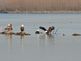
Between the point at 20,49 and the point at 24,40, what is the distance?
517cm

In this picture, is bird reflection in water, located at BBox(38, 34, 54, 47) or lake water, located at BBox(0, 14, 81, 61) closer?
lake water, located at BBox(0, 14, 81, 61)

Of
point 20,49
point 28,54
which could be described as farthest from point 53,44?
point 28,54

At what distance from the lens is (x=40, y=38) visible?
34.0m

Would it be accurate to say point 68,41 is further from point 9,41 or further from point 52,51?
point 52,51

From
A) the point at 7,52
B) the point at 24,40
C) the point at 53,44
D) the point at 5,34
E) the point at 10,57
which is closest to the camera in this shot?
the point at 10,57

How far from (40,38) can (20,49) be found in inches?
267

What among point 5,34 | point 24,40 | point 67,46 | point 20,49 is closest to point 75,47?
point 67,46

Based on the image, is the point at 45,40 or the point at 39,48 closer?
the point at 39,48

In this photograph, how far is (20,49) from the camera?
27.3m

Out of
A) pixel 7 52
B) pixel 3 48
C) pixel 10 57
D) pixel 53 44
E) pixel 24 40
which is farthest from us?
pixel 24 40

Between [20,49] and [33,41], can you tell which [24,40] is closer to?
[33,41]

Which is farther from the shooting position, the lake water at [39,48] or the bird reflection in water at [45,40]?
the bird reflection in water at [45,40]

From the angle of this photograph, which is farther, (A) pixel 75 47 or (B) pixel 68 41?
(B) pixel 68 41

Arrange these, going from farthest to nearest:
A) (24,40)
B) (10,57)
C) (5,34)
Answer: (5,34) → (24,40) → (10,57)
